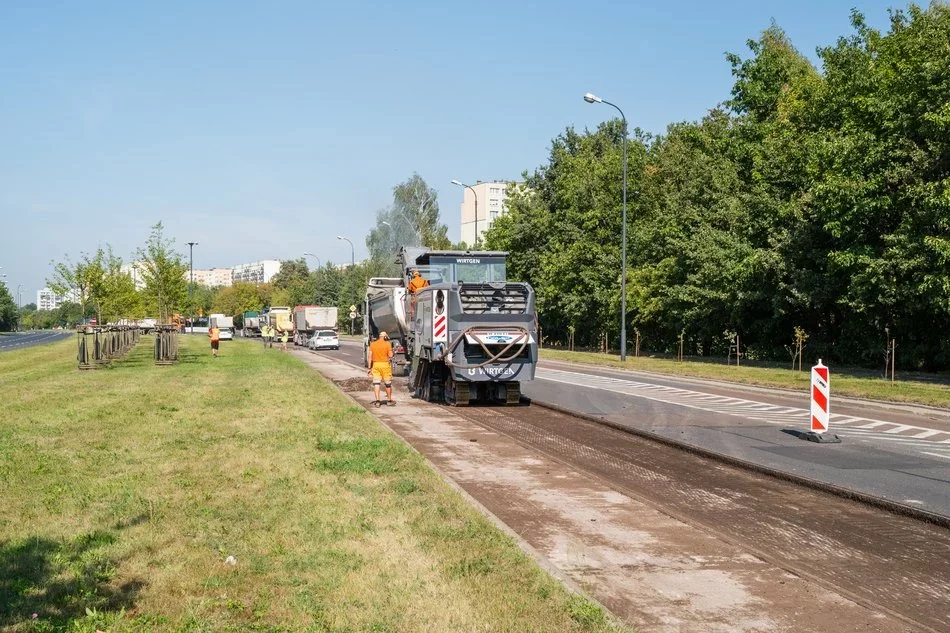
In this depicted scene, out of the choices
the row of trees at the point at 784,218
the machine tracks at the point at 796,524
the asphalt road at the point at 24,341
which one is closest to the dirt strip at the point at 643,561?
the machine tracks at the point at 796,524

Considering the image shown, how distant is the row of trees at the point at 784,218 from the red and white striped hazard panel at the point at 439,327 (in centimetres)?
1369

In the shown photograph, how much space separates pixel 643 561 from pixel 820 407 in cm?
808

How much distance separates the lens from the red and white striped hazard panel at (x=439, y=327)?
60.0ft

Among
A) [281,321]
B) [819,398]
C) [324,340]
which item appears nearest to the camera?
[819,398]

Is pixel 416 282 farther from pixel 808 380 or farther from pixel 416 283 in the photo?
pixel 808 380

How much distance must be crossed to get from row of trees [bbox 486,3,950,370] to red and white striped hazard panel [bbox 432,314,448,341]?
13.7 metres

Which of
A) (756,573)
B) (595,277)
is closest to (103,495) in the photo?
(756,573)

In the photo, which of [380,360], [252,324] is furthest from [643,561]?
A: [252,324]

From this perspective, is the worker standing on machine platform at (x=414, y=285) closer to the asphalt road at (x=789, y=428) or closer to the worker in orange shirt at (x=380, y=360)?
the asphalt road at (x=789, y=428)

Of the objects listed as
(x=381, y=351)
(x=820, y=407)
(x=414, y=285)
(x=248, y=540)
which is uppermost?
(x=414, y=285)

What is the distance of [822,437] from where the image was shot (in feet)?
43.8

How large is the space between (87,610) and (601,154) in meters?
60.4

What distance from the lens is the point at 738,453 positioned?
12.0 meters

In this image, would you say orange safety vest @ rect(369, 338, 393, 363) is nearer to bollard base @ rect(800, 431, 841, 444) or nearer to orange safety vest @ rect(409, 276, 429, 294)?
orange safety vest @ rect(409, 276, 429, 294)
